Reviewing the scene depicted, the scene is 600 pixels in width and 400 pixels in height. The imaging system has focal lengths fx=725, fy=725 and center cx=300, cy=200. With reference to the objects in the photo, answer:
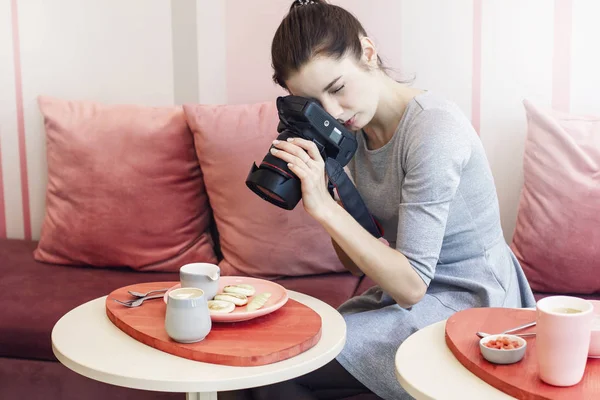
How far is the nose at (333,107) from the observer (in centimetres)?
132

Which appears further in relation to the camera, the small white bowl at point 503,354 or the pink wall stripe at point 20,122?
the pink wall stripe at point 20,122

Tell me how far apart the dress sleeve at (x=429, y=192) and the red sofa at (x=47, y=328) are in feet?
1.67

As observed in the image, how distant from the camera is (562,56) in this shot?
6.36 feet

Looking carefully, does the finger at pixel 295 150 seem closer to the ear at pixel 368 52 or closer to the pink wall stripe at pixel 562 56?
the ear at pixel 368 52

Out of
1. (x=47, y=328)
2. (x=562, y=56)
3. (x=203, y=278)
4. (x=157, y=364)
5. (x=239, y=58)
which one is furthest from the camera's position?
(x=239, y=58)

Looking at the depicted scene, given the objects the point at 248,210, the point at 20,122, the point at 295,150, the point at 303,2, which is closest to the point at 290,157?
the point at 295,150

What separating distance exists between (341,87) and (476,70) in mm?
808

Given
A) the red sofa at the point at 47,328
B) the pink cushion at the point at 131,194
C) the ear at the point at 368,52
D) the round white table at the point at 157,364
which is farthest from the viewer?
the pink cushion at the point at 131,194

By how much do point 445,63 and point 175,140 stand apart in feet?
2.57

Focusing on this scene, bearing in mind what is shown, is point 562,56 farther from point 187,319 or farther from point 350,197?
point 187,319

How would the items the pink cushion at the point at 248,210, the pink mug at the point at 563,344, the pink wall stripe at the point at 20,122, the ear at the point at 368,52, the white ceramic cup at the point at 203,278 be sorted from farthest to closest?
1. the pink wall stripe at the point at 20,122
2. the pink cushion at the point at 248,210
3. the ear at the point at 368,52
4. the white ceramic cup at the point at 203,278
5. the pink mug at the point at 563,344

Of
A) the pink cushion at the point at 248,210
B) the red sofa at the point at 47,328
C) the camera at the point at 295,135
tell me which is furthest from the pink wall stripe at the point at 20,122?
the camera at the point at 295,135

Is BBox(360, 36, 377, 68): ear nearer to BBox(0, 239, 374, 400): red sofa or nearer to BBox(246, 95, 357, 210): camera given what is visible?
BBox(246, 95, 357, 210): camera

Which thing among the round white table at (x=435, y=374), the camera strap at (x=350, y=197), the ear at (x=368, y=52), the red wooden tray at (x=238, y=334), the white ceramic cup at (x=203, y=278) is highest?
the ear at (x=368, y=52)
